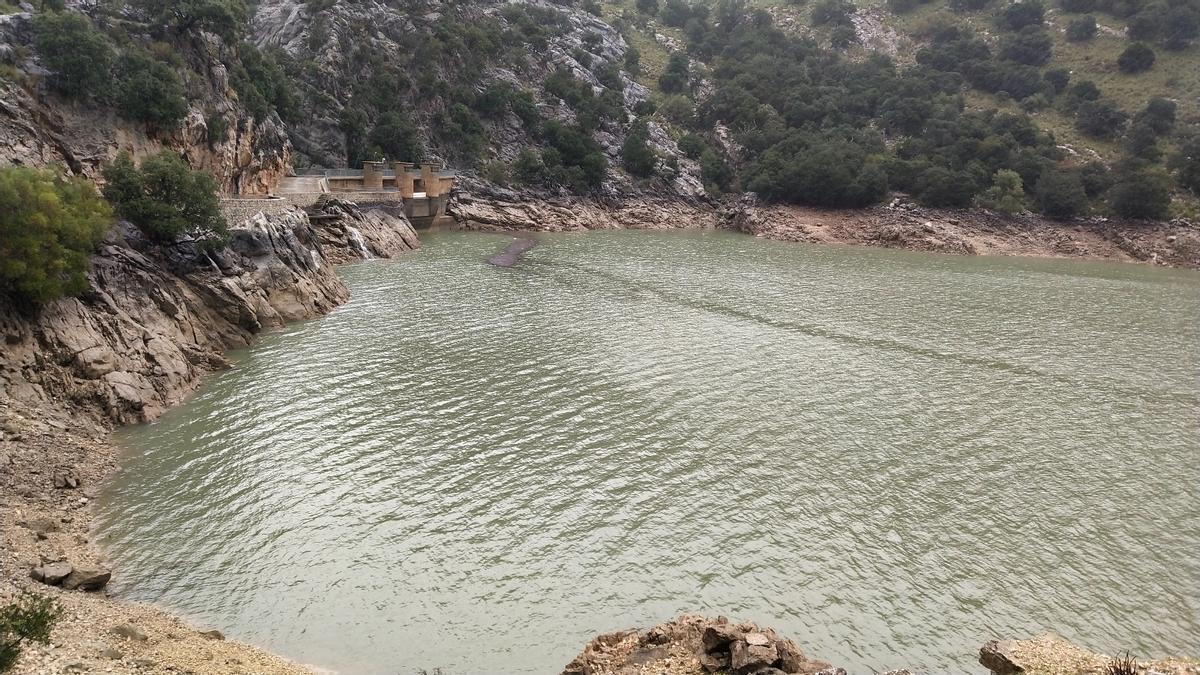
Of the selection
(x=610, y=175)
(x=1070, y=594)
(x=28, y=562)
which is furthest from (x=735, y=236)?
(x=28, y=562)

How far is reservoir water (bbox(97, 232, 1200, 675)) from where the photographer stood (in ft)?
45.6

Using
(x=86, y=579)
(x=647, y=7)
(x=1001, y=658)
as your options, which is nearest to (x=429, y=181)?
(x=86, y=579)

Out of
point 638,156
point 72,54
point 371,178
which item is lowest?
point 371,178

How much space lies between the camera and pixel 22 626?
10430 millimetres

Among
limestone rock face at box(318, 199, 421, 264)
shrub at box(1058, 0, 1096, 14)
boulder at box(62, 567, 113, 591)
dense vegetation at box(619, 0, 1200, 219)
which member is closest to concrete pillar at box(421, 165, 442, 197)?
limestone rock face at box(318, 199, 421, 264)

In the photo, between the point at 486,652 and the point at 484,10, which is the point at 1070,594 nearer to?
the point at 486,652

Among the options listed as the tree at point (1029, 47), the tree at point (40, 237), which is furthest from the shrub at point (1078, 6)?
the tree at point (40, 237)

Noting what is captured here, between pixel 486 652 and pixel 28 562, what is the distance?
31.4 ft

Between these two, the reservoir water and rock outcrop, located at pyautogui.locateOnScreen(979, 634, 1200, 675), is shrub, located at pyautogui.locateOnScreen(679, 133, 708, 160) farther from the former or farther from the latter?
rock outcrop, located at pyautogui.locateOnScreen(979, 634, 1200, 675)

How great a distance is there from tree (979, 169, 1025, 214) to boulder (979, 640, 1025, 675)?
239 ft

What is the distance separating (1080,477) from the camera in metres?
20.5

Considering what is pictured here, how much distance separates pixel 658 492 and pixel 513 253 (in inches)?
1664

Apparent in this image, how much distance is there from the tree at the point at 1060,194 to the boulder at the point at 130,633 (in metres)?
83.6

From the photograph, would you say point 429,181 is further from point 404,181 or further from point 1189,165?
point 1189,165
